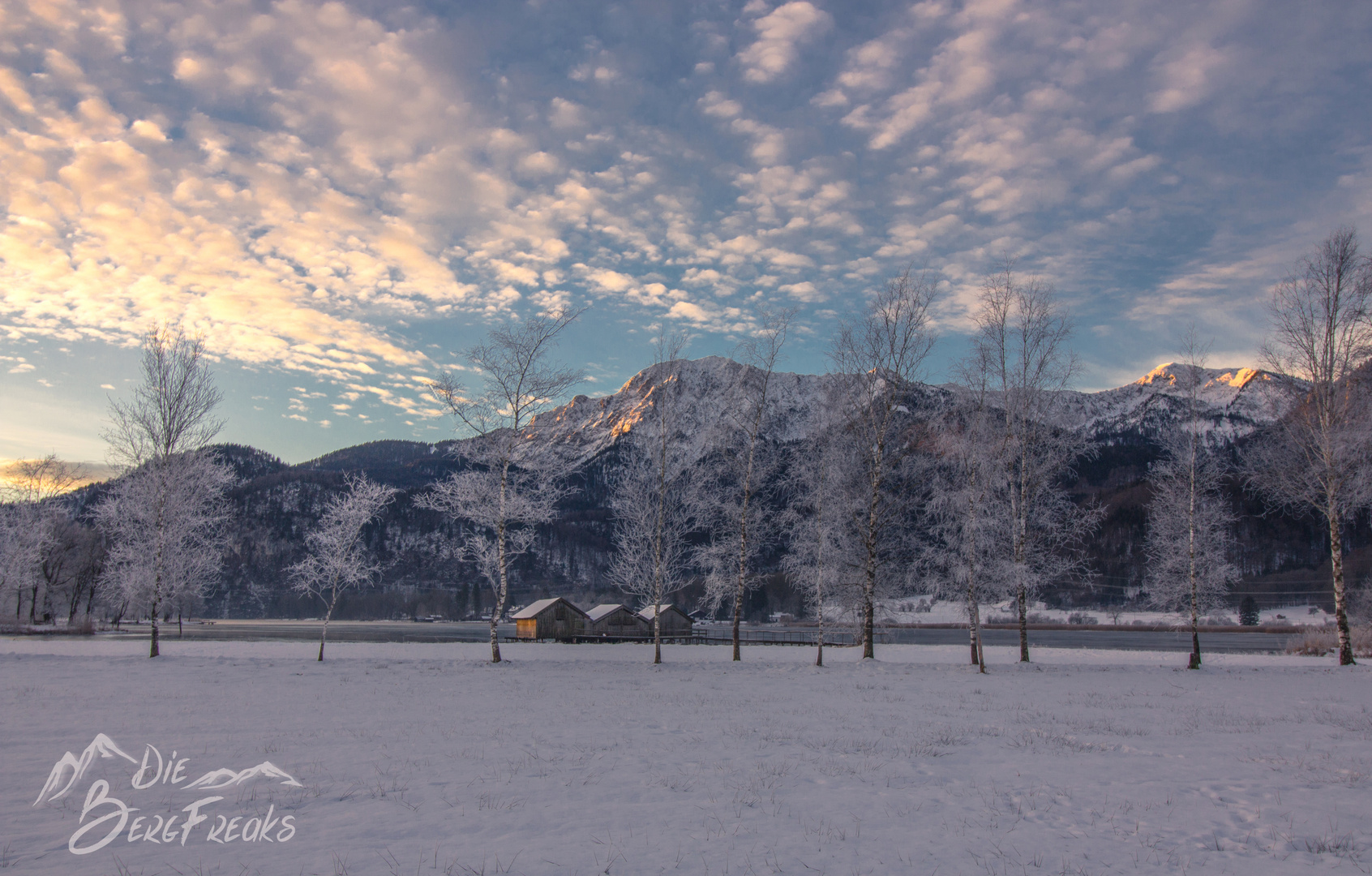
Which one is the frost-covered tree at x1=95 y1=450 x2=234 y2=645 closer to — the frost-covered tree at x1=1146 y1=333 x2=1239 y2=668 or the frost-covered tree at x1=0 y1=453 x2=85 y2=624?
the frost-covered tree at x1=0 y1=453 x2=85 y2=624

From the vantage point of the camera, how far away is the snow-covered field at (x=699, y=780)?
634cm

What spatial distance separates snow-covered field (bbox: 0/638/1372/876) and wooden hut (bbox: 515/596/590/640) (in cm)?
4725

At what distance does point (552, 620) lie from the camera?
6600 cm

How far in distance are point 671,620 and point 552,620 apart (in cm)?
1642

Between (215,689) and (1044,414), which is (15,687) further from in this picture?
(1044,414)

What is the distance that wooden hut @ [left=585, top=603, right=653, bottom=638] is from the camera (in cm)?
6800

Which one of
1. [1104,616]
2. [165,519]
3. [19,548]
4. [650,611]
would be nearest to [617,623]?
[650,611]

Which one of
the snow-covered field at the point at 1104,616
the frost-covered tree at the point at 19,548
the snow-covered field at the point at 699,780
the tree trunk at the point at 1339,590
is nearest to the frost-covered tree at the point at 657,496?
the snow-covered field at the point at 699,780

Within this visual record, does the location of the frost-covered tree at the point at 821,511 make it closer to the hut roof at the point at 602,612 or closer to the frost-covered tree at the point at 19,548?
the hut roof at the point at 602,612

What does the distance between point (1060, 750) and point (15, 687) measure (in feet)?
85.1

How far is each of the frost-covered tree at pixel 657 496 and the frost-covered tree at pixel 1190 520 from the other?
22.0 metres

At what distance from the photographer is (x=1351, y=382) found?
26.9 m

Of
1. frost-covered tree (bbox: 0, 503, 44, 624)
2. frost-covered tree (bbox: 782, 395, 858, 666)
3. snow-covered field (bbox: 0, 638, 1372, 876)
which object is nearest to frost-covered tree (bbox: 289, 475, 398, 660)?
snow-covered field (bbox: 0, 638, 1372, 876)

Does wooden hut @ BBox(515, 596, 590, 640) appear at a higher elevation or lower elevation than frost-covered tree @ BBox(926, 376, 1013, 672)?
lower
